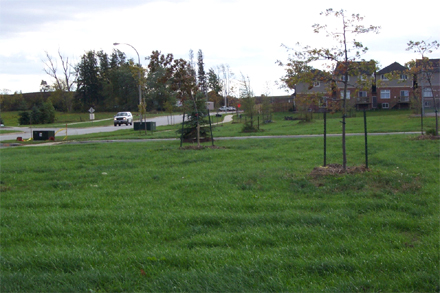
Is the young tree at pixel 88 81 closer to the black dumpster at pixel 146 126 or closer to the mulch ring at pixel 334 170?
the black dumpster at pixel 146 126

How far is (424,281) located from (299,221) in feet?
6.93

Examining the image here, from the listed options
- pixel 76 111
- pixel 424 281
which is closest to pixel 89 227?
pixel 424 281

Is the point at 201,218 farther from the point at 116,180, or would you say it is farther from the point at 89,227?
the point at 116,180

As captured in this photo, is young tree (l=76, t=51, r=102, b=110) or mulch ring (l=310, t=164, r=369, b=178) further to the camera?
young tree (l=76, t=51, r=102, b=110)

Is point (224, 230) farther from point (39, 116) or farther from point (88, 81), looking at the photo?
point (88, 81)

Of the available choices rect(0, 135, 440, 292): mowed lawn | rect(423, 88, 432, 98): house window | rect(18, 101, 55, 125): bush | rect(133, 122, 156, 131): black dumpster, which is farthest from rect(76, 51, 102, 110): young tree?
rect(0, 135, 440, 292): mowed lawn

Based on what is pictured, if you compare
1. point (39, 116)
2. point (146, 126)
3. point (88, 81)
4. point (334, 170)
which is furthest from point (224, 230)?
point (88, 81)

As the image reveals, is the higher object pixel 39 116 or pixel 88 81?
pixel 88 81

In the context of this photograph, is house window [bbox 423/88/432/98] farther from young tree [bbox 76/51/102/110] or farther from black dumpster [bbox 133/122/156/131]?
young tree [bbox 76/51/102/110]

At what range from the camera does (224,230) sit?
5699 millimetres

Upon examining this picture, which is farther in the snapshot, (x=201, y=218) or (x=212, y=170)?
(x=212, y=170)

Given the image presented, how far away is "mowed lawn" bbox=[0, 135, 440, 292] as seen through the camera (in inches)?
166

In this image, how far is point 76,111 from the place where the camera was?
96812 mm

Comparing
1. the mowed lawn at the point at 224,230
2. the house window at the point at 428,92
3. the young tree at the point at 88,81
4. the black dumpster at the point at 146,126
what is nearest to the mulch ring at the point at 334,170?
the mowed lawn at the point at 224,230
